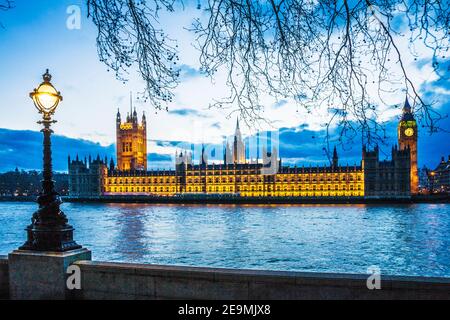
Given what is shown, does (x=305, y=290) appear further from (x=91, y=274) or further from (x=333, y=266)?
(x=333, y=266)

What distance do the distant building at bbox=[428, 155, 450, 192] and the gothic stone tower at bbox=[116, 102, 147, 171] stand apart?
87.5 metres

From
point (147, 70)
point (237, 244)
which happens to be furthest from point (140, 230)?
point (147, 70)

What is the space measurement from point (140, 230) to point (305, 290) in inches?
1336

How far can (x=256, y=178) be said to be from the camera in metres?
106

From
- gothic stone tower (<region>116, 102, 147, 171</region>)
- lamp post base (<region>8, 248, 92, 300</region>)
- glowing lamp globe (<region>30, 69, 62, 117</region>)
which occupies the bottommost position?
lamp post base (<region>8, 248, 92, 300</region>)

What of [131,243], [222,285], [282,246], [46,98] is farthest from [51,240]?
[131,243]

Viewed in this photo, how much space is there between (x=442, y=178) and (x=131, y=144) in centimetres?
9594

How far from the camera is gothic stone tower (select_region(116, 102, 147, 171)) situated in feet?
431

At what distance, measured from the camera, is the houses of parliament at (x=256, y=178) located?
97875 millimetres

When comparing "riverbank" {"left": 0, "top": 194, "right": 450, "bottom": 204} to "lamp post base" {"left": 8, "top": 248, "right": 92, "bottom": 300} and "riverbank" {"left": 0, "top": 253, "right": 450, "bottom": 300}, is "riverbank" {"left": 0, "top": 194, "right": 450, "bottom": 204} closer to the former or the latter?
"lamp post base" {"left": 8, "top": 248, "right": 92, "bottom": 300}

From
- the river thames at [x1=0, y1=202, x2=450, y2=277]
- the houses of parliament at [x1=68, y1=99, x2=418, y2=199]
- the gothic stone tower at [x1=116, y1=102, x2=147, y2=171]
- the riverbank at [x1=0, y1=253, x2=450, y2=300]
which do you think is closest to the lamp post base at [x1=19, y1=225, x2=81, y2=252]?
the riverbank at [x1=0, y1=253, x2=450, y2=300]

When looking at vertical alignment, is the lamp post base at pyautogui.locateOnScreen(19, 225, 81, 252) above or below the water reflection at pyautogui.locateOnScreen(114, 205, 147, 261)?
above

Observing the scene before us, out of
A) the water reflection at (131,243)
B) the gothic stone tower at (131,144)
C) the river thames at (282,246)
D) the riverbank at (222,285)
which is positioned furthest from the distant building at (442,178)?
the riverbank at (222,285)
